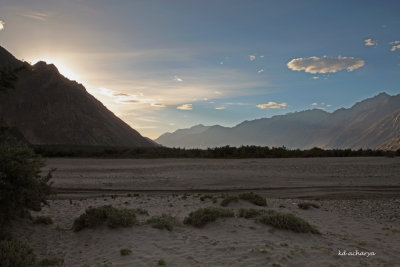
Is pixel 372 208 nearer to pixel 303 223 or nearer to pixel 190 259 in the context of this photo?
pixel 303 223

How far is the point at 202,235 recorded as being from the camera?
8.85 metres

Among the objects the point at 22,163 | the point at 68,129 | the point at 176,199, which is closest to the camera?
the point at 22,163

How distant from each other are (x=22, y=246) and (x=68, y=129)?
2876 inches

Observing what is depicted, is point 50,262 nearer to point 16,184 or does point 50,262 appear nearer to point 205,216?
point 16,184

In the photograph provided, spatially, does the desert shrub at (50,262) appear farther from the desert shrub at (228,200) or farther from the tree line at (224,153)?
the tree line at (224,153)

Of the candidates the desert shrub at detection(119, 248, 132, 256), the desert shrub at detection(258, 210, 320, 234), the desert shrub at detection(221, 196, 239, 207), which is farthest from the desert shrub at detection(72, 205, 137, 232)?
the desert shrub at detection(221, 196, 239, 207)

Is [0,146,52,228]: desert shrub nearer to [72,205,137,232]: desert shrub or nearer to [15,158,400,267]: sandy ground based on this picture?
[15,158,400,267]: sandy ground

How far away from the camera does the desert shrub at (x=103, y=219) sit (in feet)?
29.3

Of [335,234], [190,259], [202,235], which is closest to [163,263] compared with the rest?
[190,259]

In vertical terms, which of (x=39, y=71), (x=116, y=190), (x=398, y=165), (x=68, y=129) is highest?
(x=39, y=71)

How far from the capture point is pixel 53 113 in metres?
76.4

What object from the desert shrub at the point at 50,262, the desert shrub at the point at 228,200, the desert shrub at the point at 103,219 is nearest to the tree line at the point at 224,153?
the desert shrub at the point at 228,200

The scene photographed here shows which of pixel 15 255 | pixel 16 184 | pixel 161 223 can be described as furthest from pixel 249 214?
pixel 16 184

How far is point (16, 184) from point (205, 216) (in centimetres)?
546
